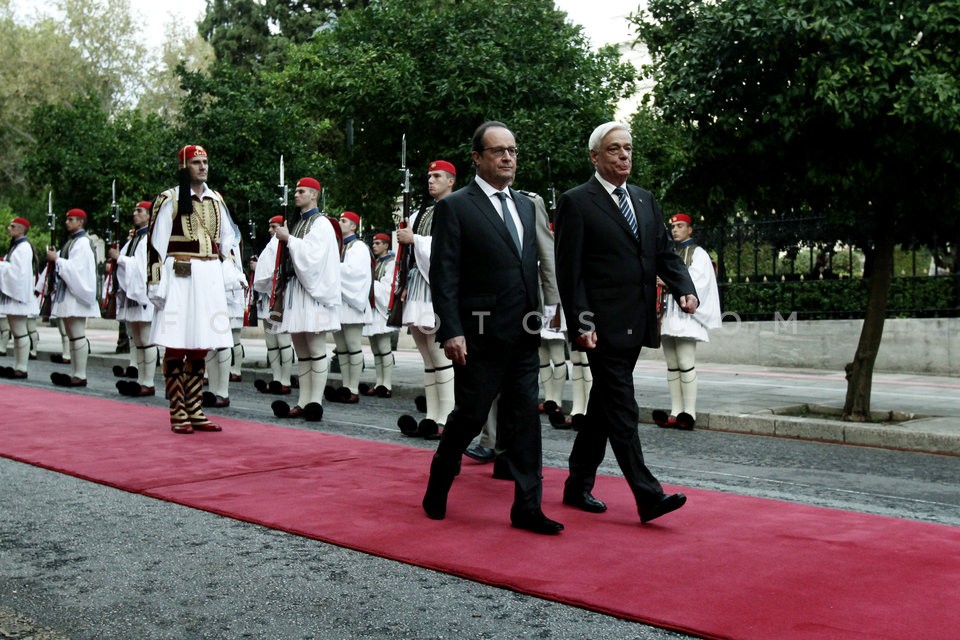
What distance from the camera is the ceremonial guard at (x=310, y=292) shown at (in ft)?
33.7

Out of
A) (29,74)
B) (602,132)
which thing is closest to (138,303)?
(602,132)

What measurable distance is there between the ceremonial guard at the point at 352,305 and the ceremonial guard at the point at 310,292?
2.11 m

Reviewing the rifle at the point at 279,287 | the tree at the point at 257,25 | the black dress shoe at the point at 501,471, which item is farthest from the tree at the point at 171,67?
the black dress shoe at the point at 501,471

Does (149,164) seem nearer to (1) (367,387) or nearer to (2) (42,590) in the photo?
(1) (367,387)

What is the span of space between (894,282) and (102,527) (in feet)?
44.1

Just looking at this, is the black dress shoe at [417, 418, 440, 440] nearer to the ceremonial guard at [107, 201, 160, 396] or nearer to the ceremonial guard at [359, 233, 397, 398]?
the ceremonial guard at [359, 233, 397, 398]

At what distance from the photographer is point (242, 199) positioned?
17.1 m

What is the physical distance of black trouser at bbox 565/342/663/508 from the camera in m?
5.57

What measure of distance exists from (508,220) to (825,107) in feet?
15.0

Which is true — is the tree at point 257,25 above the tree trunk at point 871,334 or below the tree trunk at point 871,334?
above

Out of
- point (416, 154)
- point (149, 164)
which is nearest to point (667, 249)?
point (416, 154)

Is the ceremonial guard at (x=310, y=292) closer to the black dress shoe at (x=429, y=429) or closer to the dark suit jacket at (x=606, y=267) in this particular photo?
the black dress shoe at (x=429, y=429)

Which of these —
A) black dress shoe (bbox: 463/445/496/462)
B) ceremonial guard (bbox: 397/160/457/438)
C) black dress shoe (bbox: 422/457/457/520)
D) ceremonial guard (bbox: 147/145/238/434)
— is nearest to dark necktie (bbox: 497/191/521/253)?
black dress shoe (bbox: 422/457/457/520)

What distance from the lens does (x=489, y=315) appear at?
222 inches
